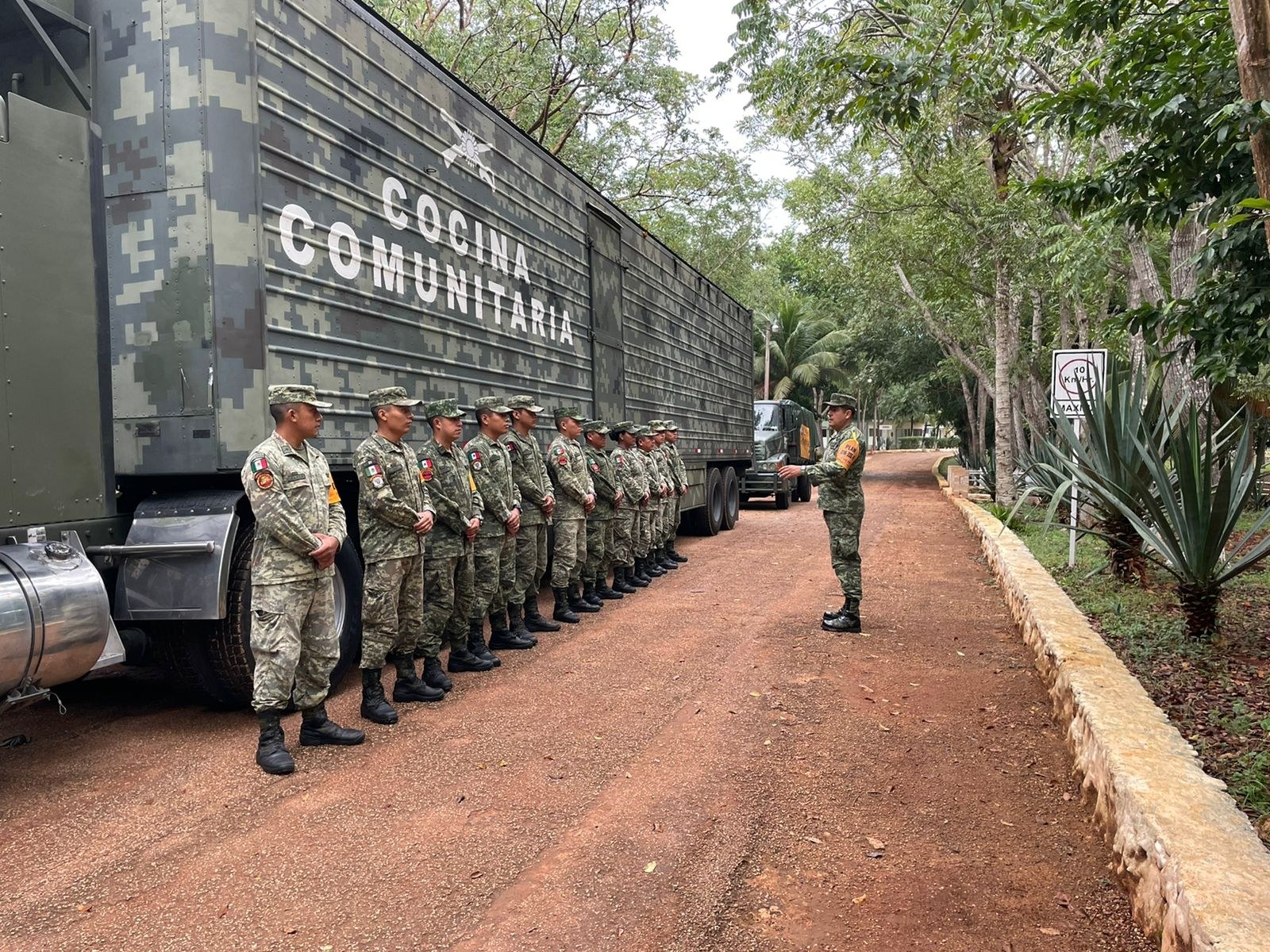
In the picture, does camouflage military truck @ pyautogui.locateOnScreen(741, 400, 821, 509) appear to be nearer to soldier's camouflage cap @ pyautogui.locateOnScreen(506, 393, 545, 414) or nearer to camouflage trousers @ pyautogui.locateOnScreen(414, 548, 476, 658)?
soldier's camouflage cap @ pyautogui.locateOnScreen(506, 393, 545, 414)

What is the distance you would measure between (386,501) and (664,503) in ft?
16.9

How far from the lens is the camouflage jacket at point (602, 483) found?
7520 mm

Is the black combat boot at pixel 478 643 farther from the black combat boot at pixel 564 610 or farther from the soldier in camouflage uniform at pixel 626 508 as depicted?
the soldier in camouflage uniform at pixel 626 508

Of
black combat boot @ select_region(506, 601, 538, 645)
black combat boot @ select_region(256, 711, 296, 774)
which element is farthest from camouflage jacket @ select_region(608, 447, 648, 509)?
black combat boot @ select_region(256, 711, 296, 774)

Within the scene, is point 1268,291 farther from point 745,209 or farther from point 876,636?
point 745,209

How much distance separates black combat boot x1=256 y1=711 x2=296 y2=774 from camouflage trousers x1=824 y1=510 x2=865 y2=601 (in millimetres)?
3742

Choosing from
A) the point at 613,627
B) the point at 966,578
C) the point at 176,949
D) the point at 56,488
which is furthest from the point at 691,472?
the point at 176,949

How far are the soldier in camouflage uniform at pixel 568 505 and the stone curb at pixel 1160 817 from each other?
138 inches

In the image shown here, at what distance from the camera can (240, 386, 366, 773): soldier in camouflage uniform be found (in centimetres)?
365

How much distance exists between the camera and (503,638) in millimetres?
5938

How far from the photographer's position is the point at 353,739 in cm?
395

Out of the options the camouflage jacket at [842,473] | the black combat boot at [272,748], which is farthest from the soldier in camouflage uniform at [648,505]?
the black combat boot at [272,748]

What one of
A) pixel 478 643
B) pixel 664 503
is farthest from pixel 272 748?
pixel 664 503

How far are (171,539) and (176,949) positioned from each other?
1.99 metres
